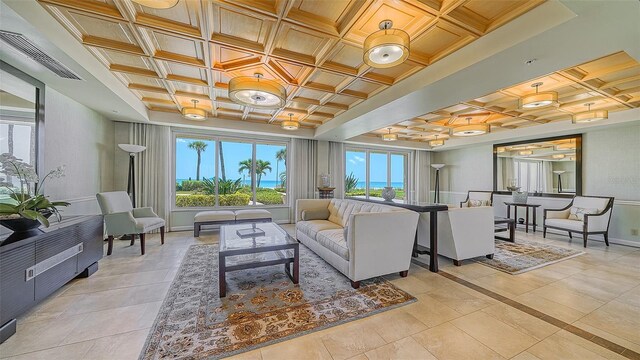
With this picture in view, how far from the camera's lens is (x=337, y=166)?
7270 mm

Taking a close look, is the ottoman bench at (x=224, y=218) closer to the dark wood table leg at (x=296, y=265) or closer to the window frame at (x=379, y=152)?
the dark wood table leg at (x=296, y=265)

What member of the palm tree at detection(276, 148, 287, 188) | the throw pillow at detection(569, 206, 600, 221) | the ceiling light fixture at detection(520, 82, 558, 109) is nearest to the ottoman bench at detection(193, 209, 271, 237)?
the palm tree at detection(276, 148, 287, 188)

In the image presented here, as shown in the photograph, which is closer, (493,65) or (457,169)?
(493,65)

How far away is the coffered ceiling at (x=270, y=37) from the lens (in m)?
2.05

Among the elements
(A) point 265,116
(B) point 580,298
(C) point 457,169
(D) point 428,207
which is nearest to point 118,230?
(A) point 265,116

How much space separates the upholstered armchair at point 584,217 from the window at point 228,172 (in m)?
6.42

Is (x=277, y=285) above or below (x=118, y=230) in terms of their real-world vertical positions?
below

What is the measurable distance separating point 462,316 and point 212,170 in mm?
5913

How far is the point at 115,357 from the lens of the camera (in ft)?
5.30

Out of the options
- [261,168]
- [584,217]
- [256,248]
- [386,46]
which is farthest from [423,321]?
[261,168]

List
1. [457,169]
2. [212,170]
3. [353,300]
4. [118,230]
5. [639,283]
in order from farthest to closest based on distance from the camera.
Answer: [457,169] < [212,170] < [118,230] < [639,283] < [353,300]

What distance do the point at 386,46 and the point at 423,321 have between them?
8.00 ft

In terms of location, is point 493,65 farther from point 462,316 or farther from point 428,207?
point 462,316

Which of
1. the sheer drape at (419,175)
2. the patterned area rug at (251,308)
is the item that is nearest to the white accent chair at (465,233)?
the patterned area rug at (251,308)
